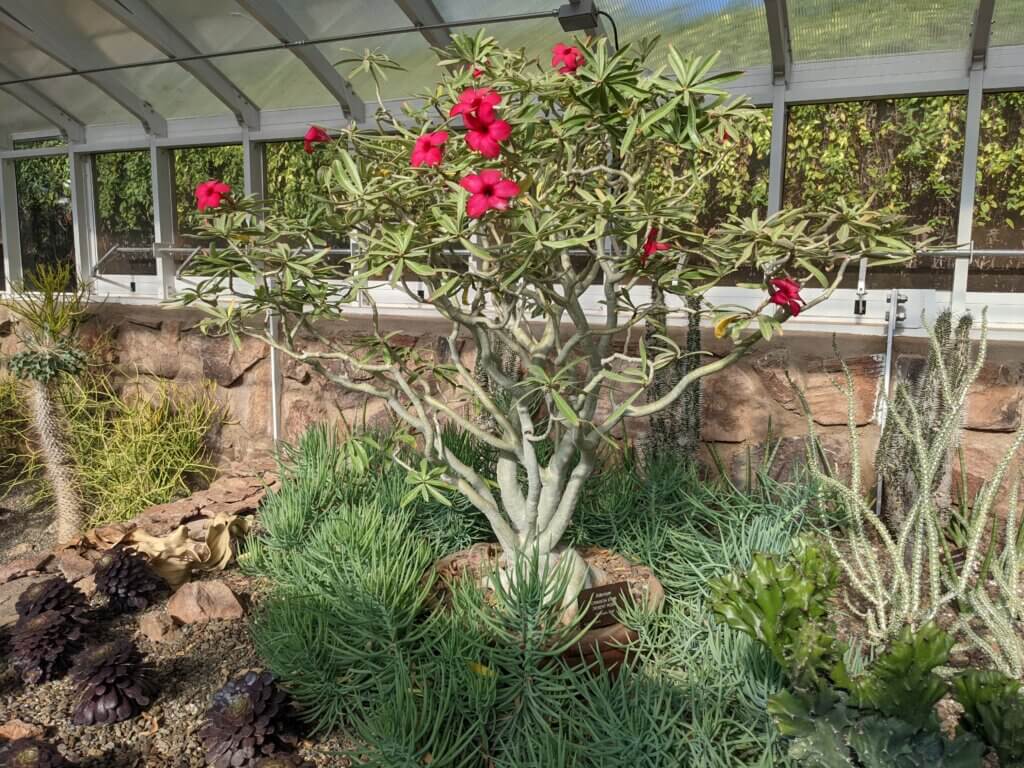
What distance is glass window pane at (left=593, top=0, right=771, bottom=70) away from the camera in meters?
3.86

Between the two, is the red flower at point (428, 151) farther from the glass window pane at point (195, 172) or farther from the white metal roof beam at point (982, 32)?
the glass window pane at point (195, 172)

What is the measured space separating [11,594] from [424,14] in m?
3.24

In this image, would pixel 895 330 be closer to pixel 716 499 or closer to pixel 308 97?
pixel 716 499

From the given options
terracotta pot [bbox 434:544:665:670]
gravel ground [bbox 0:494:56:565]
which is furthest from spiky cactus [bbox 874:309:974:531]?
gravel ground [bbox 0:494:56:565]

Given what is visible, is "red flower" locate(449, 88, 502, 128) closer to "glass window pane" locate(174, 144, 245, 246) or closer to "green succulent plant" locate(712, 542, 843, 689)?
"green succulent plant" locate(712, 542, 843, 689)

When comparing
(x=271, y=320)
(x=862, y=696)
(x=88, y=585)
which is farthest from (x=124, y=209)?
(x=862, y=696)

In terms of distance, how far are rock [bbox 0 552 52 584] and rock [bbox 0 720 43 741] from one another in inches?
44.9

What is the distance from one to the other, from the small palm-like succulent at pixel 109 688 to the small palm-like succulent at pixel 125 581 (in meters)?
0.58

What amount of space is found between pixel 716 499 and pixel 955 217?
219 cm

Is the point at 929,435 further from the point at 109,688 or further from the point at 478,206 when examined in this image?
the point at 109,688

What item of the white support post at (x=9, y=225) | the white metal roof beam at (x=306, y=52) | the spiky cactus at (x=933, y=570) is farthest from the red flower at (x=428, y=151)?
the white support post at (x=9, y=225)

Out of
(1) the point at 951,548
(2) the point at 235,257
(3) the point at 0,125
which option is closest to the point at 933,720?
(1) the point at 951,548

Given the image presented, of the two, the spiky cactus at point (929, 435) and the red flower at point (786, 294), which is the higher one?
the red flower at point (786, 294)

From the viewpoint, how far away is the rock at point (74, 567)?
3.05 m
